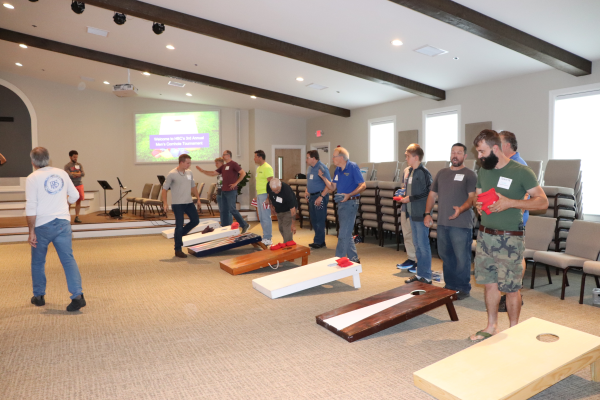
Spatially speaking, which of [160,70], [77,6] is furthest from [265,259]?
[160,70]

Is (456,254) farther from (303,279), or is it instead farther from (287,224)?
(287,224)

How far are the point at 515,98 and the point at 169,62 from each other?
24.9ft

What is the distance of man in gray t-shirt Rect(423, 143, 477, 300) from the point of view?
14.2ft

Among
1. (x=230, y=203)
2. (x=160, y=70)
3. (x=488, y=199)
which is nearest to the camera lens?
Result: (x=488, y=199)

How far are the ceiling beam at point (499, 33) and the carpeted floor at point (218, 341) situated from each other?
10.6ft

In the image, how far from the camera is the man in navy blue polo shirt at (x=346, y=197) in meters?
5.79

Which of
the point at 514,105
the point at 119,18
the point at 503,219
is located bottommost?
the point at 503,219

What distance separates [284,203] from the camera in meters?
6.52

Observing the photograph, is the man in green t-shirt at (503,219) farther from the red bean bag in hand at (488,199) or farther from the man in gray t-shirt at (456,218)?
the man in gray t-shirt at (456,218)

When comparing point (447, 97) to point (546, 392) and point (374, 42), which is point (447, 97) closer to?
point (374, 42)

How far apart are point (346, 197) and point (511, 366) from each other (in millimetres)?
3430

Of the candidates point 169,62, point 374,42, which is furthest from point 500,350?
point 169,62

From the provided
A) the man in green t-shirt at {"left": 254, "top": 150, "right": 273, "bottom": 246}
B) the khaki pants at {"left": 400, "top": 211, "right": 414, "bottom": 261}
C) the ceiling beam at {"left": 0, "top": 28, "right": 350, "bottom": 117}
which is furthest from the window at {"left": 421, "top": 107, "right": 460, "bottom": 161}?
the man in green t-shirt at {"left": 254, "top": 150, "right": 273, "bottom": 246}

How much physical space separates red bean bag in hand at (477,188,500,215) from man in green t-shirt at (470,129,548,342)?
26mm
